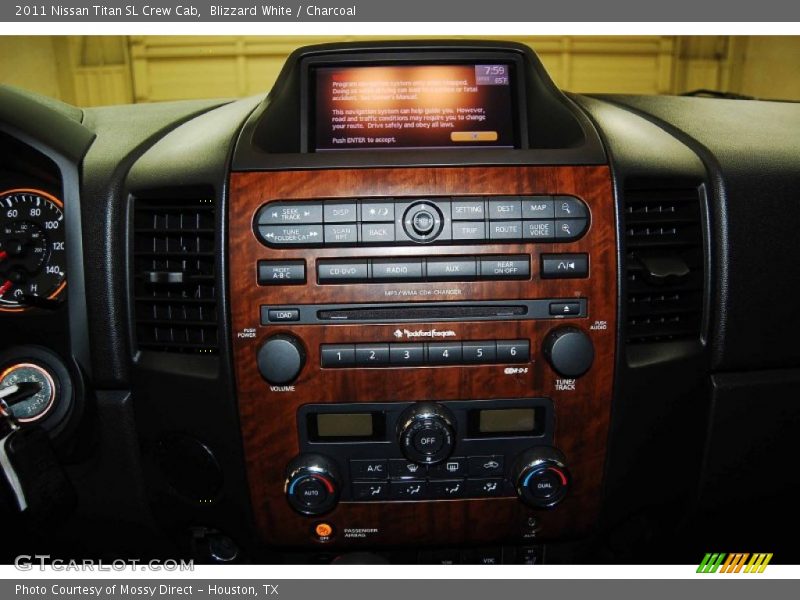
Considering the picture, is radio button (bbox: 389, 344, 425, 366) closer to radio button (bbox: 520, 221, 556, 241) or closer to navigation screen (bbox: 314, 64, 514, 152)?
radio button (bbox: 520, 221, 556, 241)

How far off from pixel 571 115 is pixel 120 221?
0.92m

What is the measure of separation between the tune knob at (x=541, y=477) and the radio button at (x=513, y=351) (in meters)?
0.20

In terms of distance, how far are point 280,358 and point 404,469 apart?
0.33 m

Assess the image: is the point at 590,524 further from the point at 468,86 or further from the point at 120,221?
the point at 120,221

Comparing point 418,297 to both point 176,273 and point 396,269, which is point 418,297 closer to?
point 396,269

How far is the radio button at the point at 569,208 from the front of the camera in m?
1.06

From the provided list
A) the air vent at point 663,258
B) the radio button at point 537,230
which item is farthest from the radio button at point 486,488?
the radio button at point 537,230

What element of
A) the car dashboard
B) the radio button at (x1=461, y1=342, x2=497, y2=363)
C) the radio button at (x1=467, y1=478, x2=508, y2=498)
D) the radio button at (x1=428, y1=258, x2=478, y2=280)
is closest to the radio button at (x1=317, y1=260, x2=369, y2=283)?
the car dashboard

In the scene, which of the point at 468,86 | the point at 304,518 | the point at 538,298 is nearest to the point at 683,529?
the point at 538,298

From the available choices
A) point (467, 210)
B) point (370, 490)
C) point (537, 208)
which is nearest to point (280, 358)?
point (370, 490)

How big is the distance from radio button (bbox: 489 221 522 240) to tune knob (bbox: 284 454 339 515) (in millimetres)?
535

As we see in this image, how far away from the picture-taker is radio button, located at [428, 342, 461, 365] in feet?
3.54

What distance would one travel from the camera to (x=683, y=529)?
1334 mm

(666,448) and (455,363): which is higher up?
(455,363)
